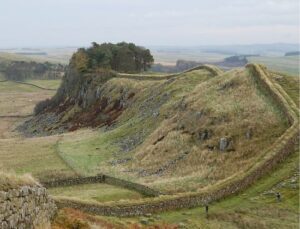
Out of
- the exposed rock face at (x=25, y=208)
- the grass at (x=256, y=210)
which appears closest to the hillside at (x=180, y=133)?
the grass at (x=256, y=210)

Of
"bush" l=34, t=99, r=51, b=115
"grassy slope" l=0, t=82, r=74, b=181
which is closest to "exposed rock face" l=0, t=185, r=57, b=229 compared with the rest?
"grassy slope" l=0, t=82, r=74, b=181

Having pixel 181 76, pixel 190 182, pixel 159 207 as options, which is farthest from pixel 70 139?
pixel 159 207

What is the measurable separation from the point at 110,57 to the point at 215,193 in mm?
115441

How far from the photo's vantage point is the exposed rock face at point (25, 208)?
17.5 metres

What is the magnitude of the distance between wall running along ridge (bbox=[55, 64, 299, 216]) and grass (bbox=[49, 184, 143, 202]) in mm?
7595

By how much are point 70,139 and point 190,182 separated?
43992 millimetres

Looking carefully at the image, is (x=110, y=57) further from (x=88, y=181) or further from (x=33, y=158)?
(x=88, y=181)

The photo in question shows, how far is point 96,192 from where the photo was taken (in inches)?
1842

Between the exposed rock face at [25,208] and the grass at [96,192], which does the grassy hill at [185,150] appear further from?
the exposed rock face at [25,208]

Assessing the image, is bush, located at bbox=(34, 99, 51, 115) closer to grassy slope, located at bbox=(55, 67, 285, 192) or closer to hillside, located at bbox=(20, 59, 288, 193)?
hillside, located at bbox=(20, 59, 288, 193)

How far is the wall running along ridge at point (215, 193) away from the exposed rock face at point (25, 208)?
19.7 ft

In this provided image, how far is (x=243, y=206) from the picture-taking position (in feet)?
127

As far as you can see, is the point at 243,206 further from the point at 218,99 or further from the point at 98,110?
the point at 98,110

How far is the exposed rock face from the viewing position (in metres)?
17.5
